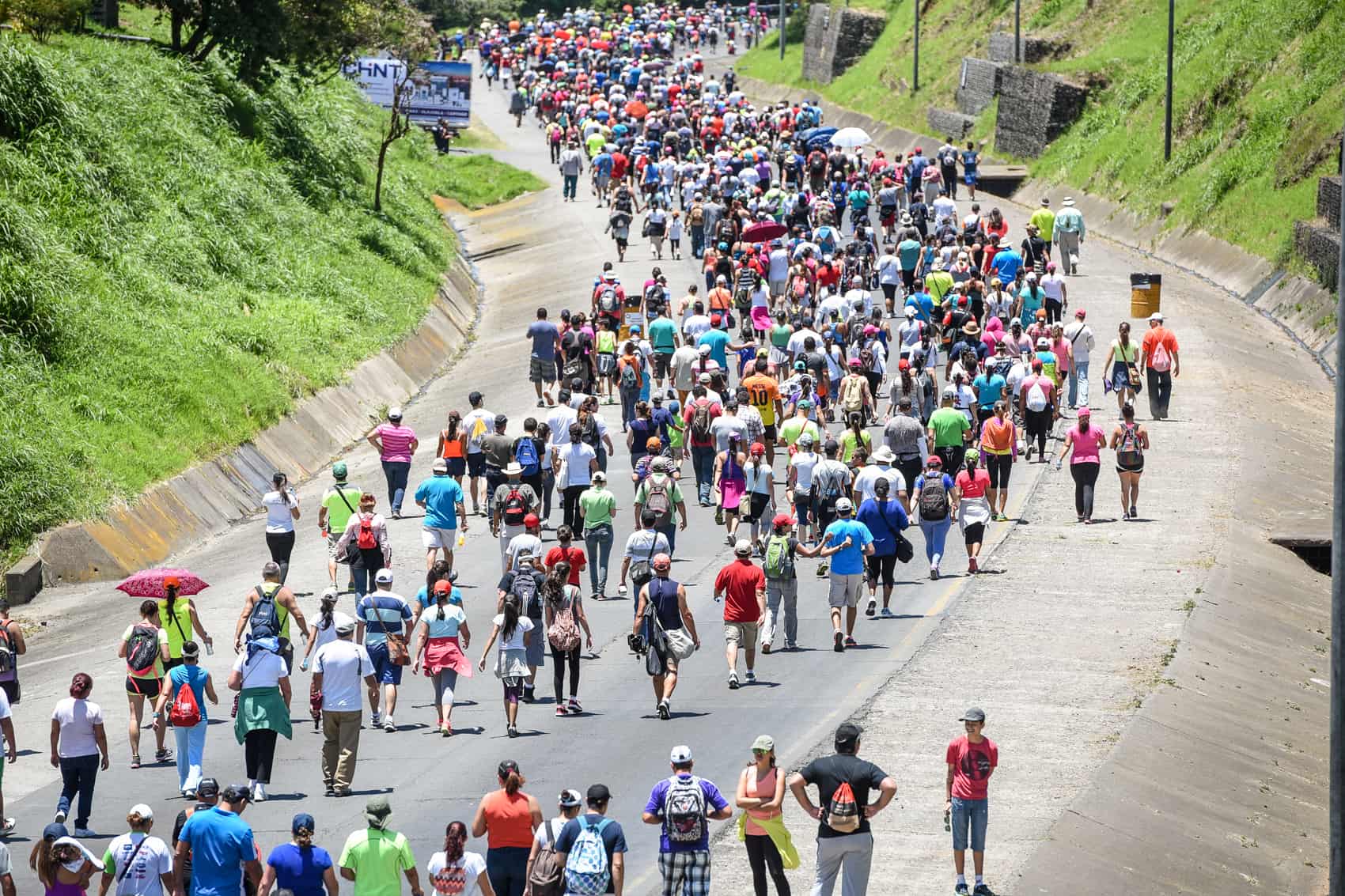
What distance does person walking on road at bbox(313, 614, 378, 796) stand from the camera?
14742 millimetres

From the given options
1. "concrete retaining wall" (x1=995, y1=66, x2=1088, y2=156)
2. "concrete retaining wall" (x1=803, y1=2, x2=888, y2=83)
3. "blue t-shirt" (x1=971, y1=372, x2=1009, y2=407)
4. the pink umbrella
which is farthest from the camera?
"concrete retaining wall" (x1=803, y1=2, x2=888, y2=83)

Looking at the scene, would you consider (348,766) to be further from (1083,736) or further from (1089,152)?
(1089,152)

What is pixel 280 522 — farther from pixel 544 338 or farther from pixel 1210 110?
pixel 1210 110

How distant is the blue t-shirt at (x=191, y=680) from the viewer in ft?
49.1

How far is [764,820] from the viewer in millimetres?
12297

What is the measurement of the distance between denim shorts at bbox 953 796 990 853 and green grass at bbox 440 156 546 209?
4769 centimetres

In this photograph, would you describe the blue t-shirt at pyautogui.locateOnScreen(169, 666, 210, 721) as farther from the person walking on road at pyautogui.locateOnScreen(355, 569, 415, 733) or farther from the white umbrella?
the white umbrella

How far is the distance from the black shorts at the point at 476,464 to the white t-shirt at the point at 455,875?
12.6m

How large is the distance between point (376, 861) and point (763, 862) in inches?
100

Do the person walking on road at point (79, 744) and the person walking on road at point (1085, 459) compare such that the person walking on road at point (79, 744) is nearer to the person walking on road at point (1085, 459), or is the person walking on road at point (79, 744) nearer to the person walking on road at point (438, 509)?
the person walking on road at point (438, 509)

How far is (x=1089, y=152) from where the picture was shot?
168 ft

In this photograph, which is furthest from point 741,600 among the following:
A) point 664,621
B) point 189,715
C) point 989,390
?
point 989,390

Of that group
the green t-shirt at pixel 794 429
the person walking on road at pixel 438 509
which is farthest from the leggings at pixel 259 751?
the green t-shirt at pixel 794 429

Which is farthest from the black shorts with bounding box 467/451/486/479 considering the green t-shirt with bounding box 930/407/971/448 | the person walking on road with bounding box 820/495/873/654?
the person walking on road with bounding box 820/495/873/654
